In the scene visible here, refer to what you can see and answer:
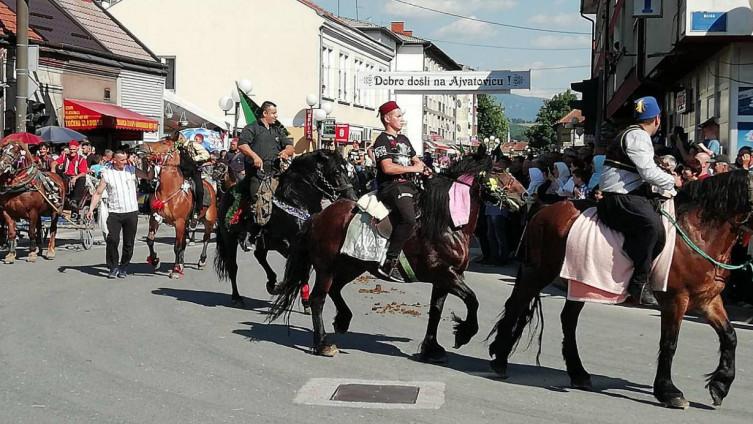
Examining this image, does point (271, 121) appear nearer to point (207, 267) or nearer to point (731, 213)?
point (207, 267)

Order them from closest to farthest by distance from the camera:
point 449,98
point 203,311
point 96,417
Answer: point 96,417 < point 203,311 < point 449,98

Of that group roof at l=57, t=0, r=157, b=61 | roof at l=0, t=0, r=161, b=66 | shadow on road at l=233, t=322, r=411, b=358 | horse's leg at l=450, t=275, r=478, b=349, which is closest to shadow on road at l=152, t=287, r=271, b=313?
shadow on road at l=233, t=322, r=411, b=358

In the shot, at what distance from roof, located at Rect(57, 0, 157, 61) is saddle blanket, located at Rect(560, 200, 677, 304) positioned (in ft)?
98.6

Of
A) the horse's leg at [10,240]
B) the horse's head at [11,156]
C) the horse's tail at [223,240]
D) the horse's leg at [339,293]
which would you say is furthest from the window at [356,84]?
the horse's leg at [339,293]

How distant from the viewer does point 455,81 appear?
3369 cm

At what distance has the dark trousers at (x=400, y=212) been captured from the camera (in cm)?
912

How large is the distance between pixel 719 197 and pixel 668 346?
1.21 meters

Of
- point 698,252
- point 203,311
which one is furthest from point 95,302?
point 698,252

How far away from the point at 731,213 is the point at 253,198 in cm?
624

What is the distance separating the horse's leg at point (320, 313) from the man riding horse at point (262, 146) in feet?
9.44

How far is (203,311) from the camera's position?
39.6ft

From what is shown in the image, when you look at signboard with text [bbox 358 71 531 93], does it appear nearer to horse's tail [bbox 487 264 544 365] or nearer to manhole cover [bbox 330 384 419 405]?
horse's tail [bbox 487 264 544 365]

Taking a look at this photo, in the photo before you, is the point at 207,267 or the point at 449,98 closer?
the point at 207,267

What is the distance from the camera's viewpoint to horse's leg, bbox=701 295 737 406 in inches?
301
